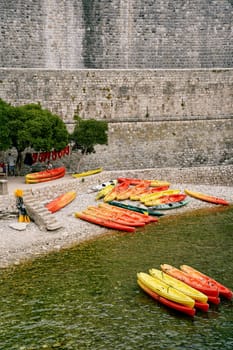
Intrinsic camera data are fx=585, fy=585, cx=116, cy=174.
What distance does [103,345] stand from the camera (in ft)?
40.6

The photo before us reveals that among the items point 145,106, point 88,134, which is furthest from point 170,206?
point 145,106

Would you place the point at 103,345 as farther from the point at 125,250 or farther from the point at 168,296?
the point at 125,250

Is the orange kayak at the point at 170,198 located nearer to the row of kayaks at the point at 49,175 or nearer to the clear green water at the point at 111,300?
the clear green water at the point at 111,300

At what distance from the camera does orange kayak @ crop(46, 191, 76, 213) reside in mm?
21008

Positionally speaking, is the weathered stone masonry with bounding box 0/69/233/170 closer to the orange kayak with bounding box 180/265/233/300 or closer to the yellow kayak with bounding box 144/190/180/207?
the yellow kayak with bounding box 144/190/180/207

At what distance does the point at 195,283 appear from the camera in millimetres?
14945

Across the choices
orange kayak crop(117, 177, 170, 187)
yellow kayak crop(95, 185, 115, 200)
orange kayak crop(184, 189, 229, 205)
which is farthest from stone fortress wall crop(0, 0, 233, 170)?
orange kayak crop(184, 189, 229, 205)

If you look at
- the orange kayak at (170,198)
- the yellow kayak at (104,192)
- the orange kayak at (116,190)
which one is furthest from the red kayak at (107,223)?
the orange kayak at (170,198)

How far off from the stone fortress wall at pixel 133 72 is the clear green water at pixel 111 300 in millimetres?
7440

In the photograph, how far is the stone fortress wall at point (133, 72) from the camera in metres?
25.2

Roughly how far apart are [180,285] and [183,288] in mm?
186

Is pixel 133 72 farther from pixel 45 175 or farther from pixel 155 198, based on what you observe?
pixel 45 175

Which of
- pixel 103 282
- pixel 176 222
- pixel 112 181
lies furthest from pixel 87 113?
pixel 103 282

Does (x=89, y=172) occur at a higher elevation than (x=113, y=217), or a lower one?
higher
